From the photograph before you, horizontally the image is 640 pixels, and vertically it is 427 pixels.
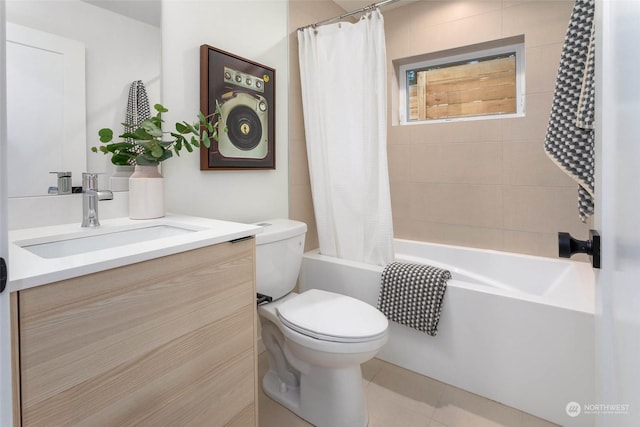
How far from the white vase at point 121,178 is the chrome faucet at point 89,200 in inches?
7.0

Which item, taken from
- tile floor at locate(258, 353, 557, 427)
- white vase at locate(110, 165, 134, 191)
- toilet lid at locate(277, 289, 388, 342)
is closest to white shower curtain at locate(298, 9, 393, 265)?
toilet lid at locate(277, 289, 388, 342)

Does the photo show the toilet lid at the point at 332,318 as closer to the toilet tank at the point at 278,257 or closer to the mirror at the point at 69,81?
the toilet tank at the point at 278,257

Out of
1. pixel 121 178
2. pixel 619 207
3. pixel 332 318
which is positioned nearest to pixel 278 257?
pixel 332 318

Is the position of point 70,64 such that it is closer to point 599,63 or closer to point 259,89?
point 259,89

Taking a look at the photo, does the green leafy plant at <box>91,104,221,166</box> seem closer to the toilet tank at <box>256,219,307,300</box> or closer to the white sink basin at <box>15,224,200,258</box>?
the white sink basin at <box>15,224,200,258</box>

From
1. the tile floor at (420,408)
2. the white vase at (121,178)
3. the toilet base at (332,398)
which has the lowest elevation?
the tile floor at (420,408)

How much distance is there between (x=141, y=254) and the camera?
84cm

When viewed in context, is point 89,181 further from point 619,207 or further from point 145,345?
point 619,207

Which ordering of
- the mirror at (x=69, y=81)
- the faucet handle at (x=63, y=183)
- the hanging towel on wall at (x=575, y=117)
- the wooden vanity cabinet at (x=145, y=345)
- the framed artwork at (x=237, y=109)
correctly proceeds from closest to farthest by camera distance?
the wooden vanity cabinet at (x=145, y=345) < the hanging towel on wall at (x=575, y=117) < the mirror at (x=69, y=81) < the faucet handle at (x=63, y=183) < the framed artwork at (x=237, y=109)

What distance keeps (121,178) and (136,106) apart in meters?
0.32

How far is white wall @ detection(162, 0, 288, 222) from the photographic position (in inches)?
63.0

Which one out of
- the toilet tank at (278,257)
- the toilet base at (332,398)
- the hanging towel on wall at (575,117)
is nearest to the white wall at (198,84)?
the toilet tank at (278,257)

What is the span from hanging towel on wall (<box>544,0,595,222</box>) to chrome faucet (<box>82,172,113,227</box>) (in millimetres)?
1552

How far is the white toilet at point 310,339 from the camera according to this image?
4.42ft
